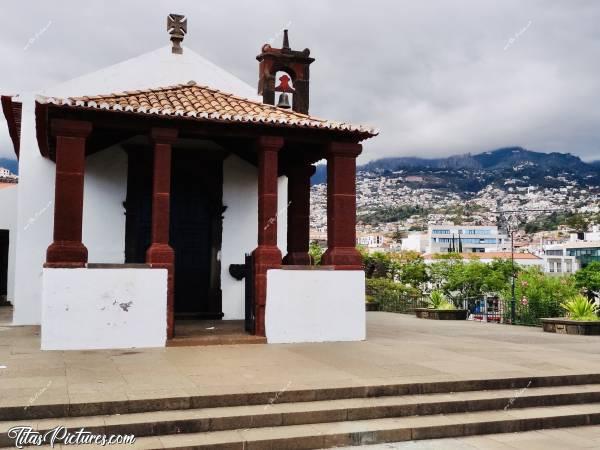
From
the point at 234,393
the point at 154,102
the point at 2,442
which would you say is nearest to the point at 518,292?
the point at 154,102

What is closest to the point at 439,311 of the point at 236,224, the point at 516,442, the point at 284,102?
the point at 236,224

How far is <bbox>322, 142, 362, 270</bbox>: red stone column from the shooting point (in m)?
10.8

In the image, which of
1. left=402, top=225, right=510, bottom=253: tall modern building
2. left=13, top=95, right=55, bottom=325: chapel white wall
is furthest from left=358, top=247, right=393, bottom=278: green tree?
left=402, top=225, right=510, bottom=253: tall modern building

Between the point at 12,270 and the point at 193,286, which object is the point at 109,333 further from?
the point at 12,270

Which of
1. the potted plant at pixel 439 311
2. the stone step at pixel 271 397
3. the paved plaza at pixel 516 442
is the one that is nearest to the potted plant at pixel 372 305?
the potted plant at pixel 439 311

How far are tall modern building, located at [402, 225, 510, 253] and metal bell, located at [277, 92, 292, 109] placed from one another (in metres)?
94.4

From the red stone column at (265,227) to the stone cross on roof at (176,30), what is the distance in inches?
208

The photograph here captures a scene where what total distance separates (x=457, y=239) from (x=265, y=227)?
114 metres

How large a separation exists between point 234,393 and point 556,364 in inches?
184

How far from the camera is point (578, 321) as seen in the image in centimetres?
1374

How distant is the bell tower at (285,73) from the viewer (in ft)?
44.3

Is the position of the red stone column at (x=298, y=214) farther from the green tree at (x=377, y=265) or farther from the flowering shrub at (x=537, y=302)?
the green tree at (x=377, y=265)

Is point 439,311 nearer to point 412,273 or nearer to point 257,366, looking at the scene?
point 257,366

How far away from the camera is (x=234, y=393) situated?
6.27 metres
